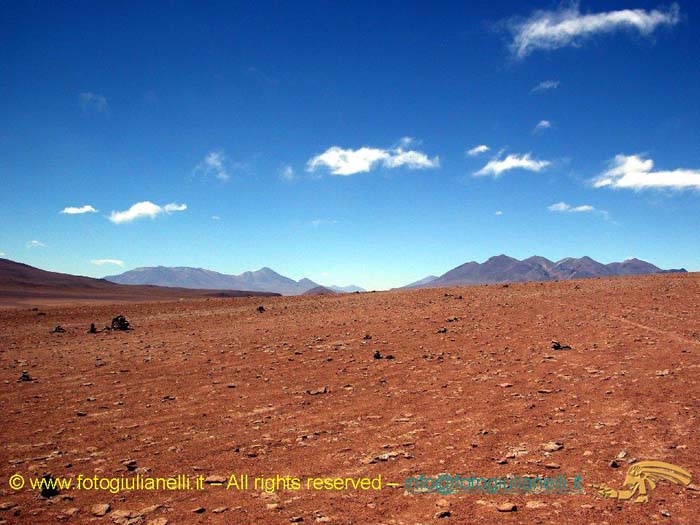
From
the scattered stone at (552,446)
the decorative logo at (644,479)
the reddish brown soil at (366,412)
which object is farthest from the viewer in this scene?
the scattered stone at (552,446)

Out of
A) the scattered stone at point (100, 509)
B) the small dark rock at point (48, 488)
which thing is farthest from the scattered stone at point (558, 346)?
→ the small dark rock at point (48, 488)

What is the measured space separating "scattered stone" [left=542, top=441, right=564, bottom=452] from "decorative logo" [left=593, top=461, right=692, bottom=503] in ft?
→ 3.26

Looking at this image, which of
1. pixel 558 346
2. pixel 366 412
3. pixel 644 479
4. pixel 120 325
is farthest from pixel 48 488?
pixel 120 325

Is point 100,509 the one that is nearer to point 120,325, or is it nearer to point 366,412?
point 366,412

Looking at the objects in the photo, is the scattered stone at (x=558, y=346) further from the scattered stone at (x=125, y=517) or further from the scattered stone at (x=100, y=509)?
the scattered stone at (x=100, y=509)

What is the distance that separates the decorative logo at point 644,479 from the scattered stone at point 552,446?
99 cm

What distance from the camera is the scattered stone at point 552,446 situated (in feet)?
22.2

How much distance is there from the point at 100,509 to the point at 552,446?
6604 mm

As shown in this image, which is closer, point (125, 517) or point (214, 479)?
point (125, 517)

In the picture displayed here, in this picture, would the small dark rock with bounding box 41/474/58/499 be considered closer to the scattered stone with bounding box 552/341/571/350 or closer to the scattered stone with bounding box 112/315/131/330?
the scattered stone with bounding box 552/341/571/350

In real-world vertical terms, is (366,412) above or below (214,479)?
above

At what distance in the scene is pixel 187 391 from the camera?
36.0ft

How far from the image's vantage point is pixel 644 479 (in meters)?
5.80

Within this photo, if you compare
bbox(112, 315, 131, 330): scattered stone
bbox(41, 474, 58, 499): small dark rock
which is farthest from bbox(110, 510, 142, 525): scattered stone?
bbox(112, 315, 131, 330): scattered stone
